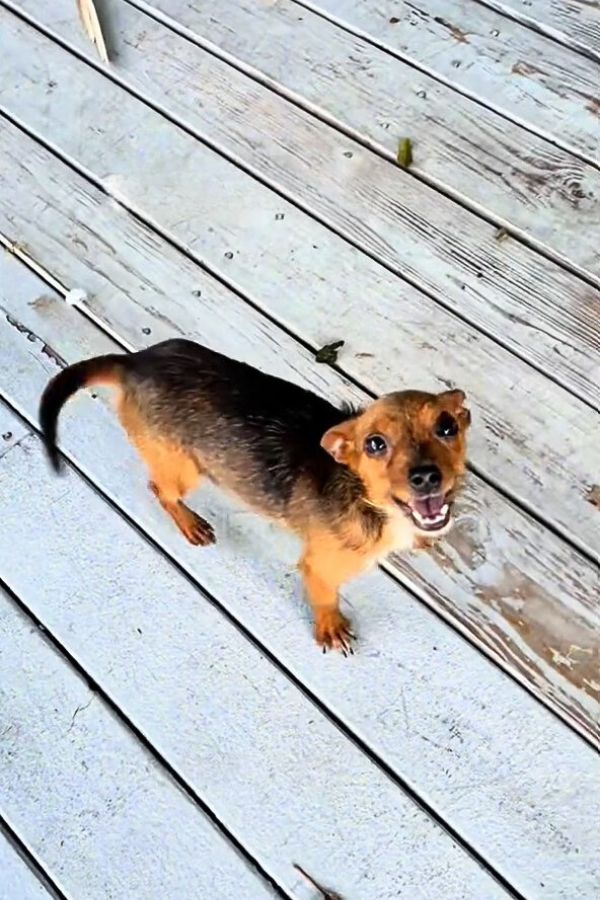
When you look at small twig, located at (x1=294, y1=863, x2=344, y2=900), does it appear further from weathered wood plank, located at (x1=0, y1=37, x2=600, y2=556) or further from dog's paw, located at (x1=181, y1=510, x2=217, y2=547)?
weathered wood plank, located at (x1=0, y1=37, x2=600, y2=556)

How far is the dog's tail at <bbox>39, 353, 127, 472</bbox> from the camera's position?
183 cm

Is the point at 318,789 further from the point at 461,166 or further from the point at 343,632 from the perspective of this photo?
the point at 461,166

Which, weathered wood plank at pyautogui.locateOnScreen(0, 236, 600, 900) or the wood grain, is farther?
the wood grain

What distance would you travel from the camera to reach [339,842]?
188cm

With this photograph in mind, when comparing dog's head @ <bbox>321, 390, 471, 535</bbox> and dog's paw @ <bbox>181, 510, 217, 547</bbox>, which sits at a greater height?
dog's head @ <bbox>321, 390, 471, 535</bbox>

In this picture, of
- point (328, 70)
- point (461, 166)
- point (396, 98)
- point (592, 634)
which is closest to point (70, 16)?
Result: point (328, 70)

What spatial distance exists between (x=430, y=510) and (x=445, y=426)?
0.41ft

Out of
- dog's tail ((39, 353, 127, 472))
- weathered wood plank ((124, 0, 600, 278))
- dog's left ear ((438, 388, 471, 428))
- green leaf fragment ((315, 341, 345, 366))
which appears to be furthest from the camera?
weathered wood plank ((124, 0, 600, 278))

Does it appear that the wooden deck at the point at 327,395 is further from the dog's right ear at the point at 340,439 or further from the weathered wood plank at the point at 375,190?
the dog's right ear at the point at 340,439

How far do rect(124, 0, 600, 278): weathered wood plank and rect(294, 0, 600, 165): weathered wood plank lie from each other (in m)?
0.04

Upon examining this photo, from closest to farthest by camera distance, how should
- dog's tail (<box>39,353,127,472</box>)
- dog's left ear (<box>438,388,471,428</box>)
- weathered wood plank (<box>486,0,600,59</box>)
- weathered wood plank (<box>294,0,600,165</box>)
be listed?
dog's left ear (<box>438,388,471,428</box>) → dog's tail (<box>39,353,127,472</box>) → weathered wood plank (<box>294,0,600,165</box>) → weathered wood plank (<box>486,0,600,59</box>)

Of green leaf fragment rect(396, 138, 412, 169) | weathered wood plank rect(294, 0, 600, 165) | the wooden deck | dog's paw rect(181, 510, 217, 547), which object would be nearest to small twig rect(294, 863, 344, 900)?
the wooden deck

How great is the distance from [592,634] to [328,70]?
1.52 metres

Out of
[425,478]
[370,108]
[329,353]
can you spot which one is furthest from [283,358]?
[425,478]
